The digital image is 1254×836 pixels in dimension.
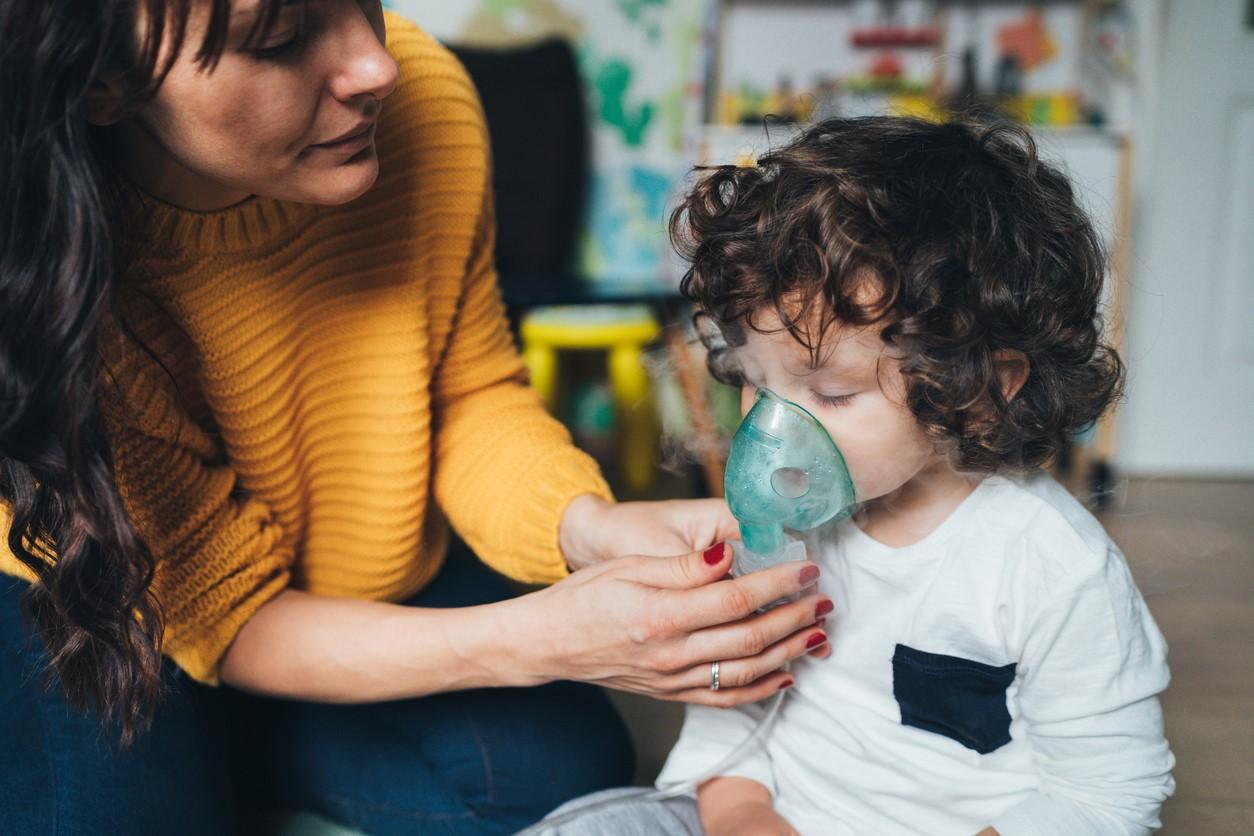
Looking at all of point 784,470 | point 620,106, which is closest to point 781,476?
point 784,470

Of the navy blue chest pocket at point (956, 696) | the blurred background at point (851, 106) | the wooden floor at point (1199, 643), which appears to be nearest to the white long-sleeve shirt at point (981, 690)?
the navy blue chest pocket at point (956, 696)

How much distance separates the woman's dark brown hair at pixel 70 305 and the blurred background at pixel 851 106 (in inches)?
67.1

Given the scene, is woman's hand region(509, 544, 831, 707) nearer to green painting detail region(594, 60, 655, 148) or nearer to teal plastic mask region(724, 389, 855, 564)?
teal plastic mask region(724, 389, 855, 564)

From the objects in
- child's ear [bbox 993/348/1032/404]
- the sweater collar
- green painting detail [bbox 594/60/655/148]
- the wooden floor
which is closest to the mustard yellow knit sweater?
the sweater collar

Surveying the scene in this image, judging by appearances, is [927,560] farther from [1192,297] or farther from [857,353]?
[1192,297]

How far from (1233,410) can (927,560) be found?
269cm

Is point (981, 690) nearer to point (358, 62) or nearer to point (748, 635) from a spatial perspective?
point (748, 635)

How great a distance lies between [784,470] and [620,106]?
2856 mm

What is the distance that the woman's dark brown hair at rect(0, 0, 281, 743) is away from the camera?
2.30ft

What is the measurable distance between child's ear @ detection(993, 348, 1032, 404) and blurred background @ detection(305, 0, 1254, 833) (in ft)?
5.14

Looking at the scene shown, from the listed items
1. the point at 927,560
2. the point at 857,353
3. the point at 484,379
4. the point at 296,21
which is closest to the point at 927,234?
the point at 857,353

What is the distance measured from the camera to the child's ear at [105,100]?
2.48ft

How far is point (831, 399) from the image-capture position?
33.7 inches

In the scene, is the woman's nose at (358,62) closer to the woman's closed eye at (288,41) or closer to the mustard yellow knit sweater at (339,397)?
the woman's closed eye at (288,41)
